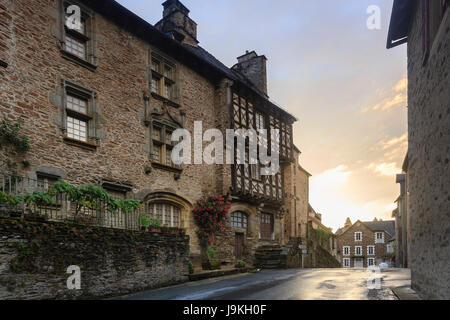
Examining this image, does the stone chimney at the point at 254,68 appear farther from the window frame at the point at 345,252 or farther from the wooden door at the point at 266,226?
the window frame at the point at 345,252

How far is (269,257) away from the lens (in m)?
17.1

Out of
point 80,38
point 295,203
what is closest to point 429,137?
point 80,38

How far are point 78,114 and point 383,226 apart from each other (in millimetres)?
46519

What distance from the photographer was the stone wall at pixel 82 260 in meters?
6.32

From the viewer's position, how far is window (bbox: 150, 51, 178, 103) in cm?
1373

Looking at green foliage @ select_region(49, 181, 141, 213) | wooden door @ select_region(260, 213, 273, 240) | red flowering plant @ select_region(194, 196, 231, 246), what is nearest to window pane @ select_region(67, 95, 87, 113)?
green foliage @ select_region(49, 181, 141, 213)

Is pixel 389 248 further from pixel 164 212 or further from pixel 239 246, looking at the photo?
pixel 164 212

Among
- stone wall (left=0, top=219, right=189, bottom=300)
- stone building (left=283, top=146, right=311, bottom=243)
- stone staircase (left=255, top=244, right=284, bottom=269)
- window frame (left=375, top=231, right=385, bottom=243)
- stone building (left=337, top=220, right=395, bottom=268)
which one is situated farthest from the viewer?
window frame (left=375, top=231, right=385, bottom=243)

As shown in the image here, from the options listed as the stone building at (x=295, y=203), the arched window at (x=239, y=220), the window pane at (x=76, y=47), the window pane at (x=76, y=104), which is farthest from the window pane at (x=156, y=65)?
the stone building at (x=295, y=203)

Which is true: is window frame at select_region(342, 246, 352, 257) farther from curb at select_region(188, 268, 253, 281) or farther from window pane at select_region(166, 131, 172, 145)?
window pane at select_region(166, 131, 172, 145)

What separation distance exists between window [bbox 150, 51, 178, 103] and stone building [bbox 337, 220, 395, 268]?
38.6 m

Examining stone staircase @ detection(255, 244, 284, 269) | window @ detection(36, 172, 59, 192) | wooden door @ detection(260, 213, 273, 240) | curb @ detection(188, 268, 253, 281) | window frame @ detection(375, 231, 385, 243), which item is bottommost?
window frame @ detection(375, 231, 385, 243)

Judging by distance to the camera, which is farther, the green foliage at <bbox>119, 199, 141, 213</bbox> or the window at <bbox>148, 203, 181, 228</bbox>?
the window at <bbox>148, 203, 181, 228</bbox>

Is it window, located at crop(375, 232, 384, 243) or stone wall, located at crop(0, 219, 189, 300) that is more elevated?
stone wall, located at crop(0, 219, 189, 300)
